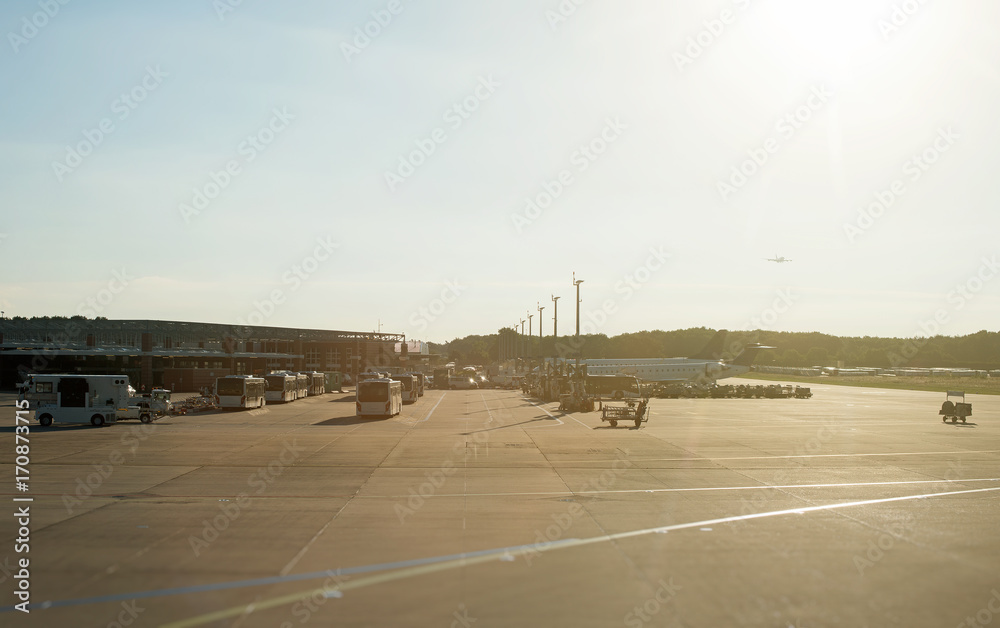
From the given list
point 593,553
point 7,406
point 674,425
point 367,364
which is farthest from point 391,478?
point 367,364

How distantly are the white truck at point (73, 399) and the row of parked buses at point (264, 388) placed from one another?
15.0m

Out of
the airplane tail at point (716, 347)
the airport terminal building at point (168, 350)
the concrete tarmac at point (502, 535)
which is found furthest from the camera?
the airplane tail at point (716, 347)

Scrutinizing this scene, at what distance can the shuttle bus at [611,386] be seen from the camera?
77562 millimetres

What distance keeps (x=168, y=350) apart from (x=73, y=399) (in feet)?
178

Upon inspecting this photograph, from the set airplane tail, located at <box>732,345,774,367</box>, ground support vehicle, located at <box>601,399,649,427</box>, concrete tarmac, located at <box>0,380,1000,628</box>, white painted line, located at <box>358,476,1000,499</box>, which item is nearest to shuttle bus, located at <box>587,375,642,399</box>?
ground support vehicle, located at <box>601,399,649,427</box>

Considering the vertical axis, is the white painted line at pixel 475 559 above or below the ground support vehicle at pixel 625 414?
below

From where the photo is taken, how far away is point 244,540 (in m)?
15.1

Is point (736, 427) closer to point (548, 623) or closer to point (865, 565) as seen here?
point (865, 565)

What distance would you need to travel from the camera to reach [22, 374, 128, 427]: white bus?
44281mm

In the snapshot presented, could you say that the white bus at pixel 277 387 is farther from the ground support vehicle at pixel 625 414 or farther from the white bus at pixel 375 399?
the ground support vehicle at pixel 625 414

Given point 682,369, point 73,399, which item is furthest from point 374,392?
point 682,369

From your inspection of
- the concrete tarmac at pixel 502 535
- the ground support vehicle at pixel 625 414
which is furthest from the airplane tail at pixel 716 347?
the concrete tarmac at pixel 502 535

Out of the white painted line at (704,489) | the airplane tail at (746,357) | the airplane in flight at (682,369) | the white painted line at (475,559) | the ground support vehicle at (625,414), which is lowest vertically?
the white painted line at (704,489)

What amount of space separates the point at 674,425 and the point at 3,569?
Answer: 40.3m
